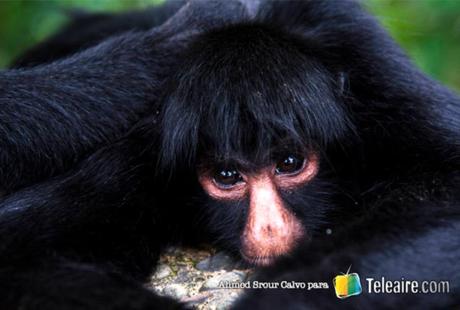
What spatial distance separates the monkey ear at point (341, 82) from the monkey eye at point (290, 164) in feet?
1.58

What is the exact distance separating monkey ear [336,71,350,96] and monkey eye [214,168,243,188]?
81 centimetres

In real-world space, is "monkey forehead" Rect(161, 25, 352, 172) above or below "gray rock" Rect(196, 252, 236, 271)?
above

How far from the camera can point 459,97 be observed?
17.0 ft

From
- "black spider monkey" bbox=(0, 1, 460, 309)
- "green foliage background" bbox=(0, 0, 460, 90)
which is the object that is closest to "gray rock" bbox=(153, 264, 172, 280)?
"black spider monkey" bbox=(0, 1, 460, 309)

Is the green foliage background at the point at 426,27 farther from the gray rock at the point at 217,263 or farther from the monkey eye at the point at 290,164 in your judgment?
the gray rock at the point at 217,263

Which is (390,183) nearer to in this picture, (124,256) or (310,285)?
(310,285)

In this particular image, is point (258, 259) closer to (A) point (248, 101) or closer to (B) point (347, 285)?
(A) point (248, 101)

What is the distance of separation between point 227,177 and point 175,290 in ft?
2.53

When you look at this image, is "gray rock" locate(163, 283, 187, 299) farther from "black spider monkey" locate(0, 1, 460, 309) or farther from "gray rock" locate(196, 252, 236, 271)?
"gray rock" locate(196, 252, 236, 271)

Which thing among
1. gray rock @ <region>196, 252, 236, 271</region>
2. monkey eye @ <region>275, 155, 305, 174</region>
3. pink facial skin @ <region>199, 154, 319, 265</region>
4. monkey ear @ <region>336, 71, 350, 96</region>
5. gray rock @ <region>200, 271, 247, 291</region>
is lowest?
gray rock @ <region>196, 252, 236, 271</region>

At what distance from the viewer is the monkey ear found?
4750 millimetres

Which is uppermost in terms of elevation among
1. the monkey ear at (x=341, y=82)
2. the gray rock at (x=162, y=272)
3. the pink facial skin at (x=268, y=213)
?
the monkey ear at (x=341, y=82)

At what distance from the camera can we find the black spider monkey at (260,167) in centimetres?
421

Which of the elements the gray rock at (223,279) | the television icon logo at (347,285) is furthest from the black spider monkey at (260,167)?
the television icon logo at (347,285)
